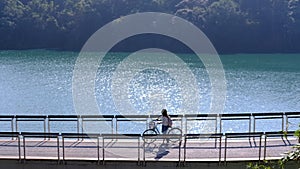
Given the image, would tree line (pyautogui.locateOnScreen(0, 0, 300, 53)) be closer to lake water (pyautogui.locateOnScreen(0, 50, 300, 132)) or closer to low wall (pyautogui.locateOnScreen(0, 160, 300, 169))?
lake water (pyautogui.locateOnScreen(0, 50, 300, 132))

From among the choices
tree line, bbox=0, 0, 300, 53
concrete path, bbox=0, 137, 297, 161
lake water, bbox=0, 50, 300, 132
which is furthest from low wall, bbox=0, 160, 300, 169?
tree line, bbox=0, 0, 300, 53

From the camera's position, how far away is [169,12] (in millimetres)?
73875

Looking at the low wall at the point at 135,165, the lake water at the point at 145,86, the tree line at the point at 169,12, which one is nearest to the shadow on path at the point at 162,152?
the low wall at the point at 135,165

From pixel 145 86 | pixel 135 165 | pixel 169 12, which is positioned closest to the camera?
pixel 135 165

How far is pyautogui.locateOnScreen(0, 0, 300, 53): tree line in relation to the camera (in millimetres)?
69812

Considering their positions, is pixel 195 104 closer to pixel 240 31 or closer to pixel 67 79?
pixel 67 79

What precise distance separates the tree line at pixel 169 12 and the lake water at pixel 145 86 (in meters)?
12.4

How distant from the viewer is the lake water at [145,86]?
1225 inches

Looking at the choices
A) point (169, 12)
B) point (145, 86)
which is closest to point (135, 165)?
point (145, 86)

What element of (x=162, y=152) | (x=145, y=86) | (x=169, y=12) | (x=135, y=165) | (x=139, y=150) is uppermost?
(x=169, y=12)

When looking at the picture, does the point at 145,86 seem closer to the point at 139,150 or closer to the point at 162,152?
the point at 162,152

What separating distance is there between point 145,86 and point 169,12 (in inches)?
1459

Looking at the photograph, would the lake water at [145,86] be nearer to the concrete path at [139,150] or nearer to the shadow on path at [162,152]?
the concrete path at [139,150]

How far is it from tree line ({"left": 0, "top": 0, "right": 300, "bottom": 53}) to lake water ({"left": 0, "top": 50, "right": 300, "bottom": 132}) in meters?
12.4
